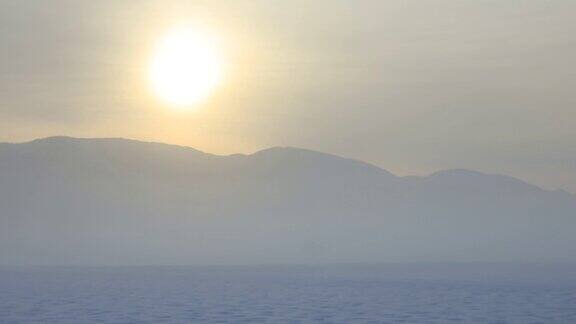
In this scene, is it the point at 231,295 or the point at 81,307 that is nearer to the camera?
the point at 81,307

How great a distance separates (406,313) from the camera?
8775cm

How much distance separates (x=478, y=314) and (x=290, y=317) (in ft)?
54.0

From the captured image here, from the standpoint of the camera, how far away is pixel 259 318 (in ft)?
266

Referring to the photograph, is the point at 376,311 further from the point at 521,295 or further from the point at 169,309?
the point at 521,295

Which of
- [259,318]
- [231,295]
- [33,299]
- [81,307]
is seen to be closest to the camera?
[259,318]

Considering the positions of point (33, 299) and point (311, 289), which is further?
point (311, 289)

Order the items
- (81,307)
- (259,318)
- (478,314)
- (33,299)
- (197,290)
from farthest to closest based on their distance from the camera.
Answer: (197,290)
(33,299)
(81,307)
(478,314)
(259,318)

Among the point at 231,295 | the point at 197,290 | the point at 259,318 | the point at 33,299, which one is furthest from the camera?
the point at 197,290

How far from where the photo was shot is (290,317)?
3204 inches

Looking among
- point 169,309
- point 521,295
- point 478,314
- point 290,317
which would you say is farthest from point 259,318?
point 521,295


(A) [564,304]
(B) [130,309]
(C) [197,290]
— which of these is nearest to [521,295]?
(A) [564,304]

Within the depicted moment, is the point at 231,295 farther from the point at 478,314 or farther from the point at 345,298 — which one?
the point at 478,314

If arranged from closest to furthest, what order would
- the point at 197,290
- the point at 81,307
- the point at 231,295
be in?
the point at 81,307
the point at 231,295
the point at 197,290

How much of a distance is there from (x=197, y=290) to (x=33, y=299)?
27.4 metres
